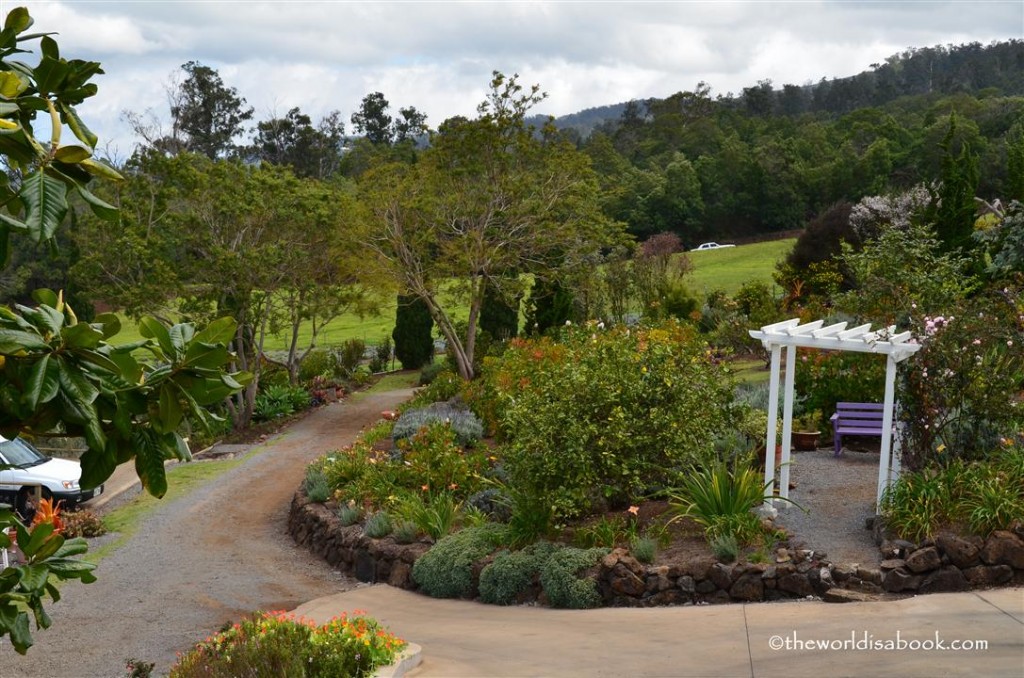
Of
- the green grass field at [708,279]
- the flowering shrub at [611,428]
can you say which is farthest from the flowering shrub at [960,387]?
the green grass field at [708,279]

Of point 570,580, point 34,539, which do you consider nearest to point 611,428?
point 570,580

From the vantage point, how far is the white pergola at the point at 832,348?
33.2 ft

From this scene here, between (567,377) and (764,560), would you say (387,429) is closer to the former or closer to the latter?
(567,377)

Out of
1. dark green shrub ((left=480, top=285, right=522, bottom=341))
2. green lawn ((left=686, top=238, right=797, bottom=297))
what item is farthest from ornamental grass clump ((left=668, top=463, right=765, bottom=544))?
green lawn ((left=686, top=238, right=797, bottom=297))

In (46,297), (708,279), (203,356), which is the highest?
(46,297)

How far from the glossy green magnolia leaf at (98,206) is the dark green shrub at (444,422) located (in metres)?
12.5

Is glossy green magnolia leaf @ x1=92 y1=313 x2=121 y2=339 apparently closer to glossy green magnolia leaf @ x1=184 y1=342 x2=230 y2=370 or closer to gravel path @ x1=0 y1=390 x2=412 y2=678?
glossy green magnolia leaf @ x1=184 y1=342 x2=230 y2=370

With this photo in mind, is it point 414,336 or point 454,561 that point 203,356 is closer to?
point 454,561

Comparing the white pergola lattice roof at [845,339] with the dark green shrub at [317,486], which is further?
the dark green shrub at [317,486]

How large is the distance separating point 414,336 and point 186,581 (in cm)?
1633

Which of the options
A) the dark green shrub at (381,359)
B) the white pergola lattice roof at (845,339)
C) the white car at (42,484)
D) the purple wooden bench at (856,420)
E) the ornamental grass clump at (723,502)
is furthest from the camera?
the dark green shrub at (381,359)

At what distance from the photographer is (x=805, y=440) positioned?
1384 centimetres

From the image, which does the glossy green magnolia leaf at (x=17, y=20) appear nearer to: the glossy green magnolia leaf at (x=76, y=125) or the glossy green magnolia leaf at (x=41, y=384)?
the glossy green magnolia leaf at (x=76, y=125)

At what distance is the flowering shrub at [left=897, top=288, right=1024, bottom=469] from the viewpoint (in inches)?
403
